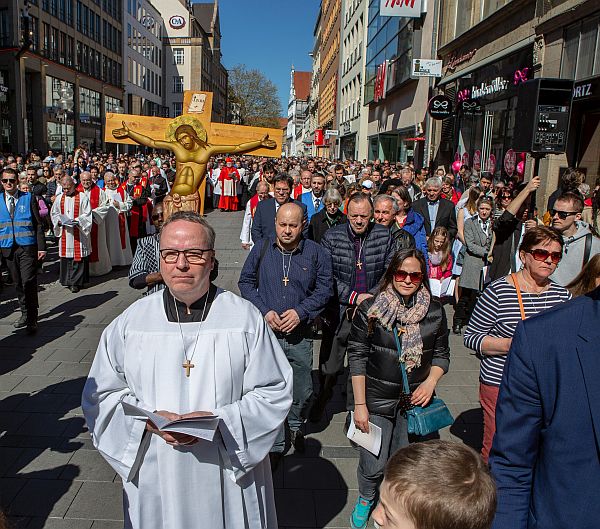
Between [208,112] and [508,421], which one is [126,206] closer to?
[208,112]

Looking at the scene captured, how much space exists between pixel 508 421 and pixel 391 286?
179 cm

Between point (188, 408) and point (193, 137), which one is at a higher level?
point (193, 137)

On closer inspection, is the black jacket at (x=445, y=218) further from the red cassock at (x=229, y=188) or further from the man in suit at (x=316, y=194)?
the red cassock at (x=229, y=188)

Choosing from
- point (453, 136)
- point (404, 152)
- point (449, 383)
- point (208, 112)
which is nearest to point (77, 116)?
point (404, 152)

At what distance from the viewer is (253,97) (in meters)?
62.2

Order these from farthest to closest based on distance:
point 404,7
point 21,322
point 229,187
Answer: point 229,187
point 404,7
point 21,322

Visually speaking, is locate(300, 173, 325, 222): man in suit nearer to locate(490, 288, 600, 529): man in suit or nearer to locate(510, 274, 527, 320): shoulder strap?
locate(510, 274, 527, 320): shoulder strap

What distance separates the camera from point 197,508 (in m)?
2.38

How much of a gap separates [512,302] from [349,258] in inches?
68.6

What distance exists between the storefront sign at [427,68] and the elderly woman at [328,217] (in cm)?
1462

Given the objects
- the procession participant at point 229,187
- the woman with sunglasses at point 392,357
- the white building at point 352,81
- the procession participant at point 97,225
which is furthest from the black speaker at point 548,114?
the white building at point 352,81

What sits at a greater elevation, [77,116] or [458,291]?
[77,116]

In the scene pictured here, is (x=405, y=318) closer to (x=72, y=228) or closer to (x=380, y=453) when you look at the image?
(x=380, y=453)

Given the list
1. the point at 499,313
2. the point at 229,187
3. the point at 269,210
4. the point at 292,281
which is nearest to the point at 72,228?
the point at 269,210
